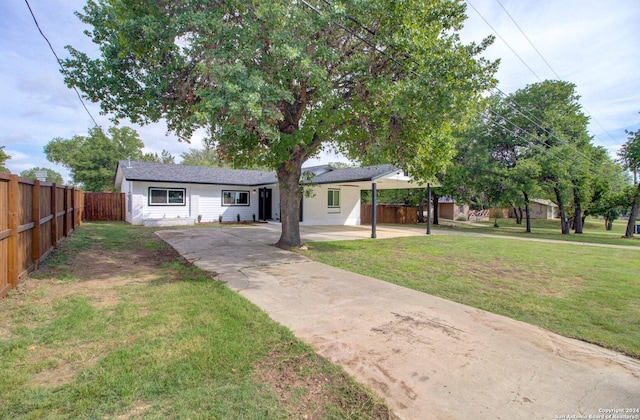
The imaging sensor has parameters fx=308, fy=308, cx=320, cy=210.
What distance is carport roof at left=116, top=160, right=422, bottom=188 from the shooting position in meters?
14.8

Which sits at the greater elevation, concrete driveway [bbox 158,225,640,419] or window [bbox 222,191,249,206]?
window [bbox 222,191,249,206]

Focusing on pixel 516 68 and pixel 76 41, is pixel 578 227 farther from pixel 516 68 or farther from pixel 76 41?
pixel 76 41

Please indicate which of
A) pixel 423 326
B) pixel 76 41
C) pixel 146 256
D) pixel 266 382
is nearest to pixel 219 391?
pixel 266 382

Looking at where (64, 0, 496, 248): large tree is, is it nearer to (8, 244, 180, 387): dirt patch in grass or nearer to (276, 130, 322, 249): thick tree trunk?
(276, 130, 322, 249): thick tree trunk

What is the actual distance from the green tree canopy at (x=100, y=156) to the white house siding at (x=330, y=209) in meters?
23.5

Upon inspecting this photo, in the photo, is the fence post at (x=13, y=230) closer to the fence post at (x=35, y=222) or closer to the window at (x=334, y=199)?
the fence post at (x=35, y=222)

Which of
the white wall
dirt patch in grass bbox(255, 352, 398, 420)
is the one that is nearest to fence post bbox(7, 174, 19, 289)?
dirt patch in grass bbox(255, 352, 398, 420)

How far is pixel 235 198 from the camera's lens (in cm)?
2056

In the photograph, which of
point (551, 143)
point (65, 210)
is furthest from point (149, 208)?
point (551, 143)

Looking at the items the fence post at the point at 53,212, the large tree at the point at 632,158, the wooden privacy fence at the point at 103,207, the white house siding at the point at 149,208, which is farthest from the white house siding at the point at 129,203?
the large tree at the point at 632,158

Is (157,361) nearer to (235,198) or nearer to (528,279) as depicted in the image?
(528,279)

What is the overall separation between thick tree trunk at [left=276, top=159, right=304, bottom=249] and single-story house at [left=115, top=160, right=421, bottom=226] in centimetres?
585

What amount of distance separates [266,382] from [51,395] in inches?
64.8

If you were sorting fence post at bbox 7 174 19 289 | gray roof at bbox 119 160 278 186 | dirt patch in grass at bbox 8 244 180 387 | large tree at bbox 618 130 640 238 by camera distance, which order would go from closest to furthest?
dirt patch in grass at bbox 8 244 180 387 < fence post at bbox 7 174 19 289 < large tree at bbox 618 130 640 238 < gray roof at bbox 119 160 278 186
